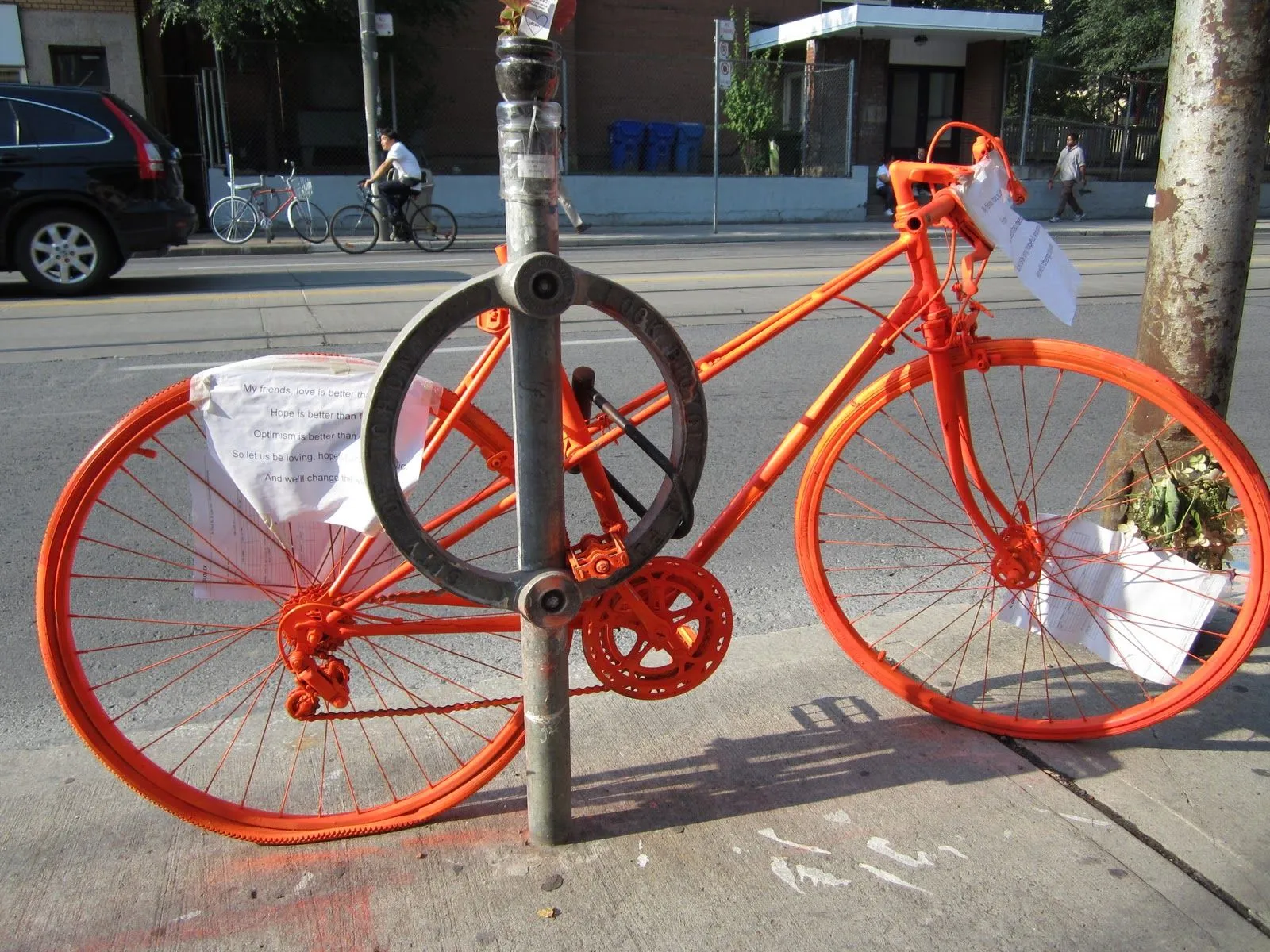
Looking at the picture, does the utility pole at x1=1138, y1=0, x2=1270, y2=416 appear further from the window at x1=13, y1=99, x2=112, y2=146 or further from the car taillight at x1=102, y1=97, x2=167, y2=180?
the window at x1=13, y1=99, x2=112, y2=146

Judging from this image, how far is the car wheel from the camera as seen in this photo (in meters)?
10.8

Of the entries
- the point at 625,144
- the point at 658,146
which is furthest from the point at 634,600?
the point at 658,146

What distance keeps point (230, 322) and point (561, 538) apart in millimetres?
7817

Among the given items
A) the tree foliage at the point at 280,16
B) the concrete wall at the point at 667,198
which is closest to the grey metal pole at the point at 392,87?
the tree foliage at the point at 280,16

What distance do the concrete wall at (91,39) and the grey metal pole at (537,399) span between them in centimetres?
2004

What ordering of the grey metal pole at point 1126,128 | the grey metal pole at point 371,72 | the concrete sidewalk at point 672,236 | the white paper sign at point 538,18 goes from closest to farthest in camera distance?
the white paper sign at point 538,18 < the concrete sidewalk at point 672,236 < the grey metal pole at point 371,72 < the grey metal pole at point 1126,128

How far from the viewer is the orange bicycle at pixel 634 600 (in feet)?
7.61

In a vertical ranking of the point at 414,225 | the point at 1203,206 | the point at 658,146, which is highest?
the point at 658,146

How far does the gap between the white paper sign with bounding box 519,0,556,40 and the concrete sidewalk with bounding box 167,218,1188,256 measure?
49.6ft

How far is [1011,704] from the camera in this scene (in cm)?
311

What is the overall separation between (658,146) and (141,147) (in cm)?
1475

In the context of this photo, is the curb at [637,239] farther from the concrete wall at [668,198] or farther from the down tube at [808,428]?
the down tube at [808,428]

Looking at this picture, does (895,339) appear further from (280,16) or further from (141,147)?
(280,16)

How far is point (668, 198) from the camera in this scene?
2275cm
